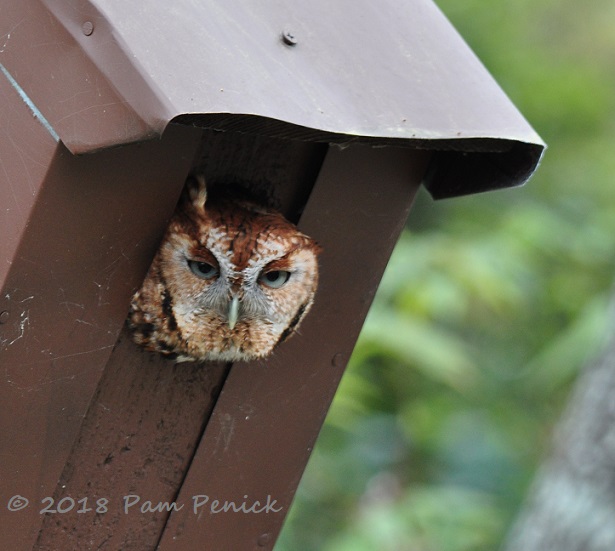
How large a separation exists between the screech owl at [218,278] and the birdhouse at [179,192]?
55 mm

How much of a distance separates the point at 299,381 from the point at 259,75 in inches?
32.2

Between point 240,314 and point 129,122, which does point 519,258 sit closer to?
point 240,314

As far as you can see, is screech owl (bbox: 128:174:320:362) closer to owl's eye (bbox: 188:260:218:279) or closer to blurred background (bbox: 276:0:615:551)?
owl's eye (bbox: 188:260:218:279)

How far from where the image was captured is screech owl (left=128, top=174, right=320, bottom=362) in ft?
5.58

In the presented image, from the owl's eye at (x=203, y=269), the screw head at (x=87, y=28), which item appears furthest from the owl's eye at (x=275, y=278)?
the screw head at (x=87, y=28)

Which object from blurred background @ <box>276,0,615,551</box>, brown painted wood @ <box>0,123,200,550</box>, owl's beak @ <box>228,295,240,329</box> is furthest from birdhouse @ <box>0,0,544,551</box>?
blurred background @ <box>276,0,615,551</box>

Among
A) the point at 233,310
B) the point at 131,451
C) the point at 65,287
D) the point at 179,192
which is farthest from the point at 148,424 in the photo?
the point at 179,192

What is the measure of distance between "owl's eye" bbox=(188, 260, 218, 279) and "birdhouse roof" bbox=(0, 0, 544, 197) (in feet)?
1.26

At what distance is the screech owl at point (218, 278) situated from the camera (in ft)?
5.58

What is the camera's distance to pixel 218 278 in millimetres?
1762

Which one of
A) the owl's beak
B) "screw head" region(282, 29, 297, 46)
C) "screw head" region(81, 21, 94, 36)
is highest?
"screw head" region(81, 21, 94, 36)

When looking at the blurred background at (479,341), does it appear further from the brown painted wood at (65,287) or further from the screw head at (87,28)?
the screw head at (87,28)

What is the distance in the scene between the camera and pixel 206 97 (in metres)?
1.26

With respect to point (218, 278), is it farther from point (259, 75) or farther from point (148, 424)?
point (259, 75)
